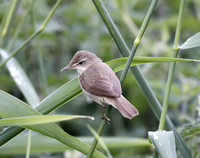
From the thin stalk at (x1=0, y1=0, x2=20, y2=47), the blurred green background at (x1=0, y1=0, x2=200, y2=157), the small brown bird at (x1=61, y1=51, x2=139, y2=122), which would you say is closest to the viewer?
the small brown bird at (x1=61, y1=51, x2=139, y2=122)

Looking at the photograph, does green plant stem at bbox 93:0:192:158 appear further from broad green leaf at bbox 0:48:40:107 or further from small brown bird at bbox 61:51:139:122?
broad green leaf at bbox 0:48:40:107

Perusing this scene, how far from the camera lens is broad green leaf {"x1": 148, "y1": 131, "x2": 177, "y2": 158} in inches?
53.7

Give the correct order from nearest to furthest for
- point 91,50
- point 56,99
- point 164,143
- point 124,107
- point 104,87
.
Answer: point 164,143 → point 56,99 → point 124,107 → point 104,87 → point 91,50

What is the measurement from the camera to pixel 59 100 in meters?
1.64

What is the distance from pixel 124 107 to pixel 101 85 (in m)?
0.27

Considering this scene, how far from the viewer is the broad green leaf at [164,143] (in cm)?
136

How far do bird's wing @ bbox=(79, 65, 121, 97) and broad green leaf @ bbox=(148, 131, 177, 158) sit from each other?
50cm

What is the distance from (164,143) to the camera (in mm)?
1407

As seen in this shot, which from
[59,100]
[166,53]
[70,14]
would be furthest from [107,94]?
[70,14]

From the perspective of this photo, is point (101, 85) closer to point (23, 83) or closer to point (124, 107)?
point (124, 107)

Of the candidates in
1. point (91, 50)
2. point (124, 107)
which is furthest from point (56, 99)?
point (91, 50)

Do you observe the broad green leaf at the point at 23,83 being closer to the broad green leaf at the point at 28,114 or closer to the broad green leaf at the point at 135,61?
the broad green leaf at the point at 28,114

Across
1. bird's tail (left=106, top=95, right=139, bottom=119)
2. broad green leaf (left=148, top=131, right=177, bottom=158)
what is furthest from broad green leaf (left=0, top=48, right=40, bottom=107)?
broad green leaf (left=148, top=131, right=177, bottom=158)

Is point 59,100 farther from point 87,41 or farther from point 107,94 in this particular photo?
point 87,41
